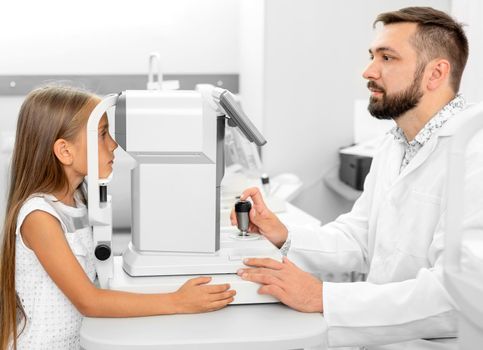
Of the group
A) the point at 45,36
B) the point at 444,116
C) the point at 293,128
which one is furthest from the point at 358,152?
the point at 45,36

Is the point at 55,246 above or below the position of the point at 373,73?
below

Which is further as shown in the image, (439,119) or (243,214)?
(439,119)

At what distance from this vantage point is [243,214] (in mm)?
1296

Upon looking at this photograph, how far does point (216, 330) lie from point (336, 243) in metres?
0.66

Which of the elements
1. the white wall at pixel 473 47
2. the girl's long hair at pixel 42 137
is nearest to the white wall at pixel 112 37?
the white wall at pixel 473 47

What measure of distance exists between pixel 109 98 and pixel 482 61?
57.7 inches

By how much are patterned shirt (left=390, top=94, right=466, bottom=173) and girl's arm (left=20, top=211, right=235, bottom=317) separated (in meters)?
0.64

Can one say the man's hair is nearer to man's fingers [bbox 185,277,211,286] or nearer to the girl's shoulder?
man's fingers [bbox 185,277,211,286]

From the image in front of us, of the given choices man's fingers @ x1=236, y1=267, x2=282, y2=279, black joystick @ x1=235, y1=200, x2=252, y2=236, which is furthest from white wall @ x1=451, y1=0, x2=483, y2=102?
man's fingers @ x1=236, y1=267, x2=282, y2=279

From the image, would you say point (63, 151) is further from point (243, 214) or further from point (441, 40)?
point (441, 40)

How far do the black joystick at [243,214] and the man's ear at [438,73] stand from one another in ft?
1.85

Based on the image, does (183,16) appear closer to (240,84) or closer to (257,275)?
(240,84)

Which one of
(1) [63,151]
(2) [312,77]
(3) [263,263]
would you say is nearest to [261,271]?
(3) [263,263]

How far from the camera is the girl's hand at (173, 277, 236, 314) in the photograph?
108cm
